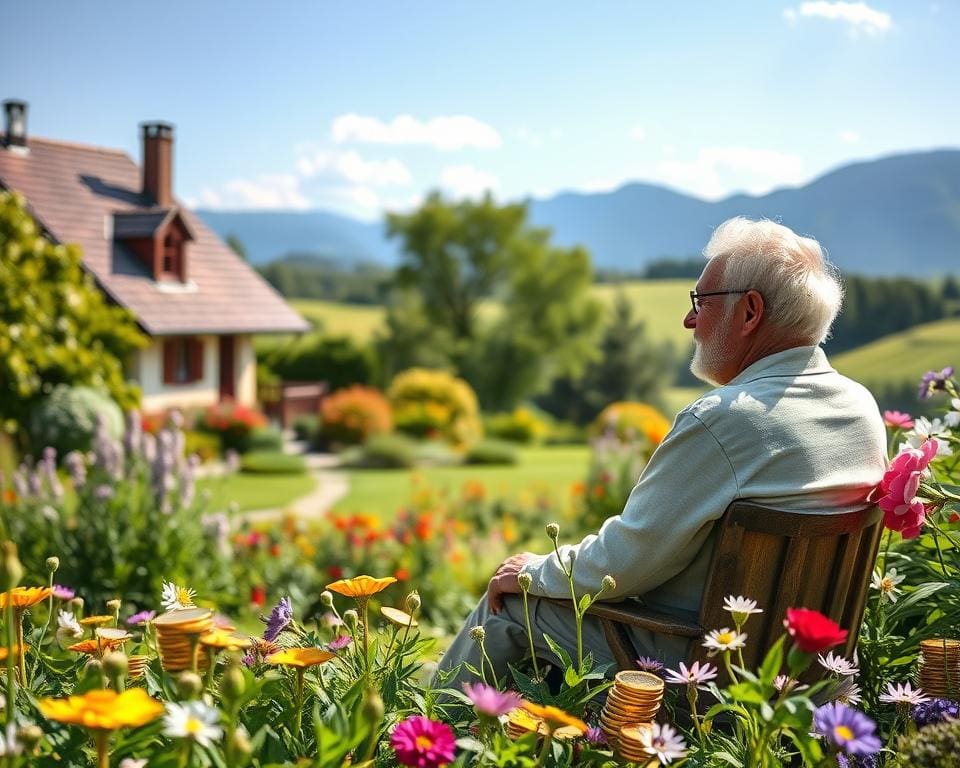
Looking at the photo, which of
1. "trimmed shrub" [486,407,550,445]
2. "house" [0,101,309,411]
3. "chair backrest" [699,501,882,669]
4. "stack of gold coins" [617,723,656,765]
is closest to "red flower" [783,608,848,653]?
"stack of gold coins" [617,723,656,765]

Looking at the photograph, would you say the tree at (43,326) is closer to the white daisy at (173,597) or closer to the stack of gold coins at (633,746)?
the white daisy at (173,597)

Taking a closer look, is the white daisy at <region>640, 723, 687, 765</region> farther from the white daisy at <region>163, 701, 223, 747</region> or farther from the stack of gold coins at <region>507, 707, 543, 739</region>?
the white daisy at <region>163, 701, 223, 747</region>

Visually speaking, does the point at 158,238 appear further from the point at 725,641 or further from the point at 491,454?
the point at 725,641

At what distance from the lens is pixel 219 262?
19406mm

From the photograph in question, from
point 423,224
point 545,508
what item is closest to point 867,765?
point 545,508

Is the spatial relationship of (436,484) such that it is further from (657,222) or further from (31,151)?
(657,222)

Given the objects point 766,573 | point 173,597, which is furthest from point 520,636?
point 173,597

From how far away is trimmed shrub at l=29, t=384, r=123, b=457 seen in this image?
34.9 feet

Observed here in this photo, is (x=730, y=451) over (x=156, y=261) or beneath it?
over

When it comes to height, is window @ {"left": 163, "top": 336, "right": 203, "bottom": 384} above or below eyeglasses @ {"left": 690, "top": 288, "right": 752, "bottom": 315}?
below

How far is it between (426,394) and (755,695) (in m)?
19.7

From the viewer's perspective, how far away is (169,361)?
57.0 ft

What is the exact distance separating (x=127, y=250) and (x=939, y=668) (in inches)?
688

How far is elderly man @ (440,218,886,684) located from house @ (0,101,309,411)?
14.8 metres
